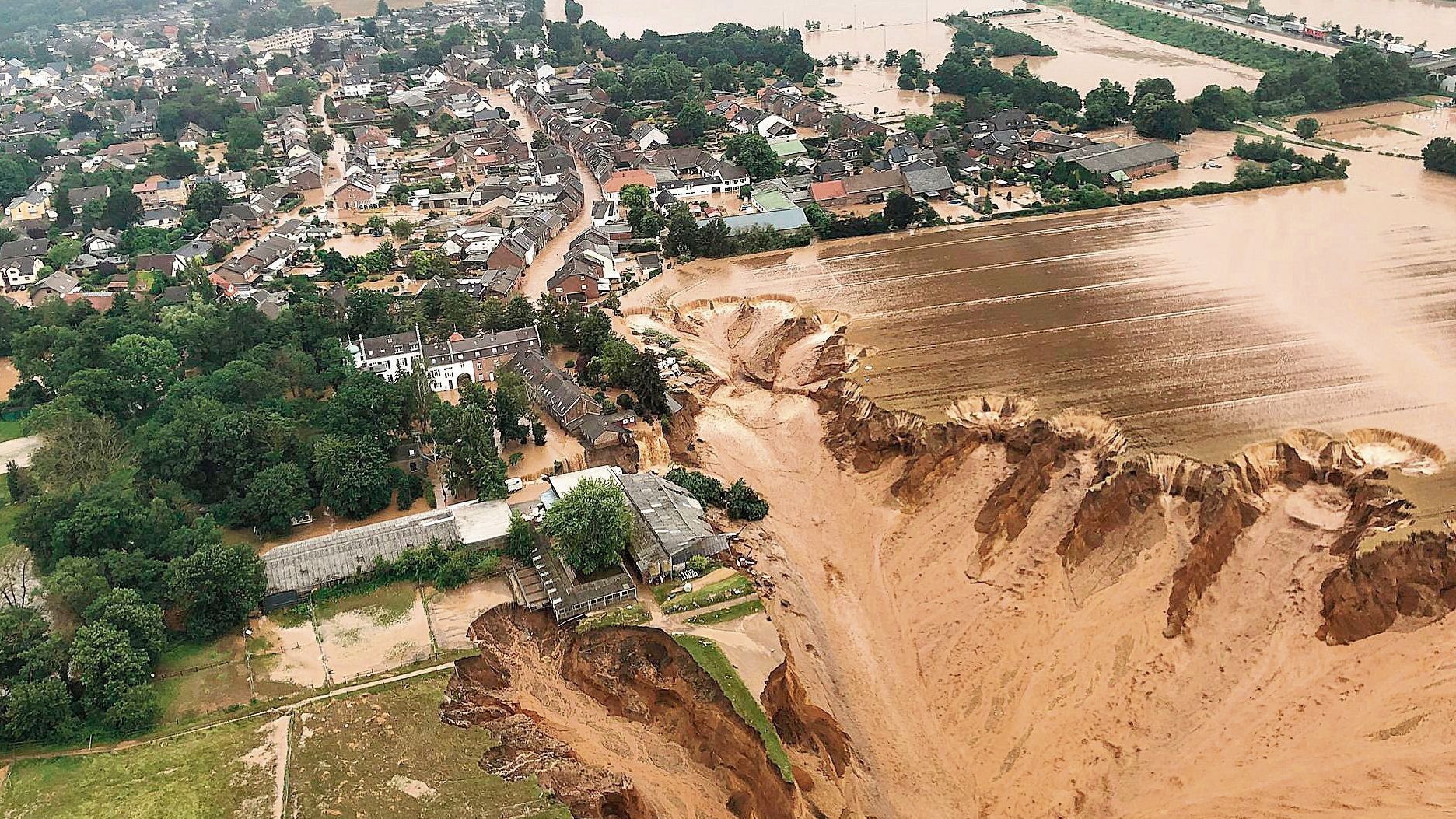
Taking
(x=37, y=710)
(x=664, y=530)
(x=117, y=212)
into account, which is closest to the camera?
(x=37, y=710)

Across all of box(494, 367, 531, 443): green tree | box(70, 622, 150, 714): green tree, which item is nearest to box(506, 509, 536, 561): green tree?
box(494, 367, 531, 443): green tree

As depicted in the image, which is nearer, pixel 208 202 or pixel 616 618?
pixel 616 618

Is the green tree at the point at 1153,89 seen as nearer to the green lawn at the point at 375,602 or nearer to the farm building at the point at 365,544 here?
the farm building at the point at 365,544

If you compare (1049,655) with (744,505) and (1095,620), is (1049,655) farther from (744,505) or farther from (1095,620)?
(744,505)

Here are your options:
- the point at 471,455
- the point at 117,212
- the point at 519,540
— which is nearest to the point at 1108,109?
the point at 471,455

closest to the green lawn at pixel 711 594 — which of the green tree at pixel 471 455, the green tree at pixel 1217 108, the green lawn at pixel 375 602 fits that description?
the green lawn at pixel 375 602

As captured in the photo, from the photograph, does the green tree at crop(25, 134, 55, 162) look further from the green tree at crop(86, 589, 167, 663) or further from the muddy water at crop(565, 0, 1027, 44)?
the green tree at crop(86, 589, 167, 663)
